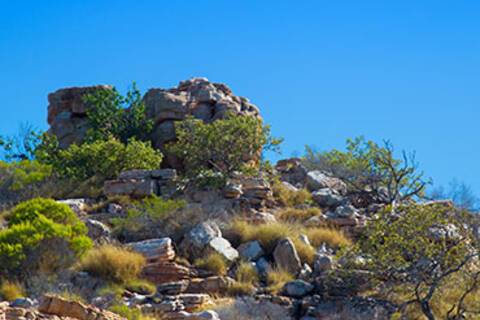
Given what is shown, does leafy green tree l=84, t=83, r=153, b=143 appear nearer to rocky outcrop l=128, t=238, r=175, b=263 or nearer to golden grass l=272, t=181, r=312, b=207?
golden grass l=272, t=181, r=312, b=207

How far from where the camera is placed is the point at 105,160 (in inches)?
914

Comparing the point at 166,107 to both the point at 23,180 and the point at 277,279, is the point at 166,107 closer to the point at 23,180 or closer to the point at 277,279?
the point at 23,180

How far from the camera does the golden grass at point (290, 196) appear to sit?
838 inches

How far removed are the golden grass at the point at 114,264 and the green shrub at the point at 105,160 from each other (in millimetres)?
7769

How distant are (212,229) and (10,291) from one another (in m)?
4.95

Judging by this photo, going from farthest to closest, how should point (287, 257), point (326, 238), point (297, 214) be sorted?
point (297, 214)
point (326, 238)
point (287, 257)

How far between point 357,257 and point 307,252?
1719mm

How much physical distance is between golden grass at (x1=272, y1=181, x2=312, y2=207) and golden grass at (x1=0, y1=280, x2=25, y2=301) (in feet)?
29.4

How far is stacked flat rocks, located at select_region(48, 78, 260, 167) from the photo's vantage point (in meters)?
26.0

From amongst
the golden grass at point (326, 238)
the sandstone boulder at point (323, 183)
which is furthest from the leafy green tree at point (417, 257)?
the sandstone boulder at point (323, 183)

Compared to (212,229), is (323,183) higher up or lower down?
higher up

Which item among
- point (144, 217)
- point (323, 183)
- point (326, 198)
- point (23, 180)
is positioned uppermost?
point (23, 180)

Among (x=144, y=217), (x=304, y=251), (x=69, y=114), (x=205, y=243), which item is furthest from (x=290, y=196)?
(x=69, y=114)

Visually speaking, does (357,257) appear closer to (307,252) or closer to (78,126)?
(307,252)
